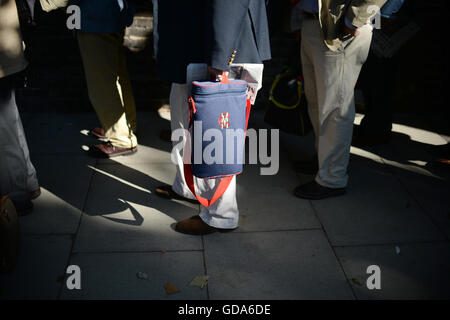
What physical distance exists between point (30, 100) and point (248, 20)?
306cm

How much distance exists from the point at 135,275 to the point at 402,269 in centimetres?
157

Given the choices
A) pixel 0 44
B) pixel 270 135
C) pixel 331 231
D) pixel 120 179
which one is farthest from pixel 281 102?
pixel 0 44

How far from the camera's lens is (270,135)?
4.59 m

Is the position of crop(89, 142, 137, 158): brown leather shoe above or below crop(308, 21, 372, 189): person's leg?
below

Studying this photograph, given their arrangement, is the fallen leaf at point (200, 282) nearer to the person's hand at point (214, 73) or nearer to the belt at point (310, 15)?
the person's hand at point (214, 73)

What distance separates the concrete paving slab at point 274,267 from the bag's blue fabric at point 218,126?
51cm

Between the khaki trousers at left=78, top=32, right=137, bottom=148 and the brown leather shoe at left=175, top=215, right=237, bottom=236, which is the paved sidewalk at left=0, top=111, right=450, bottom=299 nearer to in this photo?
the brown leather shoe at left=175, top=215, right=237, bottom=236

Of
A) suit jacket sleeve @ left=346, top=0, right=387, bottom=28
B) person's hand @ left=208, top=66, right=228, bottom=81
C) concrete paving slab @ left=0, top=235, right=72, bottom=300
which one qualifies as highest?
suit jacket sleeve @ left=346, top=0, right=387, bottom=28

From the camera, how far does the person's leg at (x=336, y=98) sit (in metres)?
3.18

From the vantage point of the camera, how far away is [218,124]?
2.61 meters

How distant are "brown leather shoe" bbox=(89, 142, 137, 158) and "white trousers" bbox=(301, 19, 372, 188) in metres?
1.59

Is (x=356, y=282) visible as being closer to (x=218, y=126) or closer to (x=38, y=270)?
(x=218, y=126)

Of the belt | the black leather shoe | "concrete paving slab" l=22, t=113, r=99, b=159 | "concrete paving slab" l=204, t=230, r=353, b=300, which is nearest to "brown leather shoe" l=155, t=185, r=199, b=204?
"concrete paving slab" l=204, t=230, r=353, b=300

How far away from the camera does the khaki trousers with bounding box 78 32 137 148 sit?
12.2 feet
